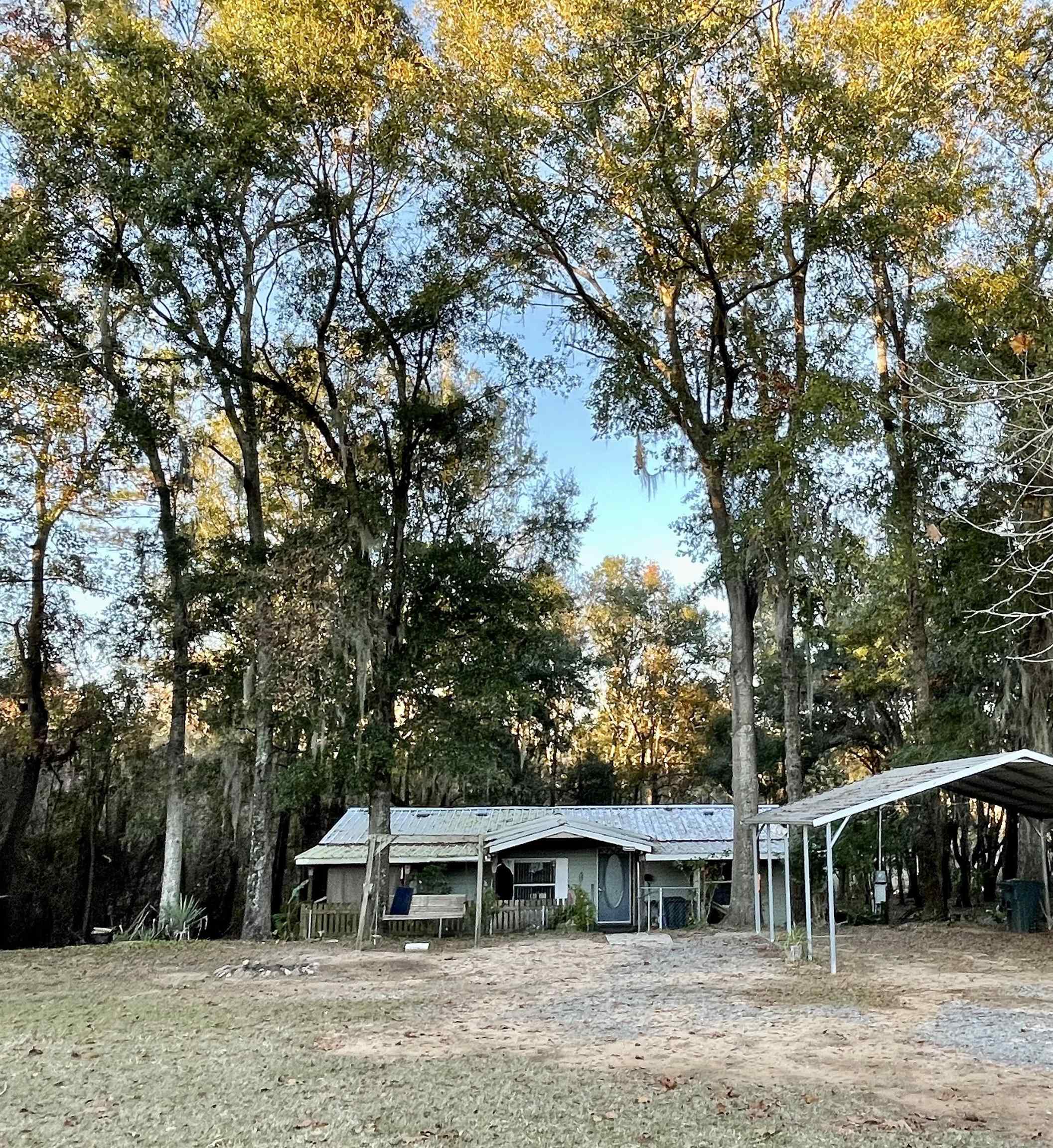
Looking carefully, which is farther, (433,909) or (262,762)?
(262,762)

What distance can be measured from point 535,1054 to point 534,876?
15.6 metres

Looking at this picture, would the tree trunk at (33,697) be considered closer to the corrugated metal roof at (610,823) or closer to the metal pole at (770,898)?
the corrugated metal roof at (610,823)

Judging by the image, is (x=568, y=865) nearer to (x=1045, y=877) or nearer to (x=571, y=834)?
(x=571, y=834)

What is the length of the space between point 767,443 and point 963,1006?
8481 mm

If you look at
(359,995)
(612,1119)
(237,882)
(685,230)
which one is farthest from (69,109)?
(237,882)

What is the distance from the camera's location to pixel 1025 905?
46.8ft

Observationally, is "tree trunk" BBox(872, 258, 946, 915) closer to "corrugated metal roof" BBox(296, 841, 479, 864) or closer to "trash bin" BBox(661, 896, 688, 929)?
"trash bin" BBox(661, 896, 688, 929)

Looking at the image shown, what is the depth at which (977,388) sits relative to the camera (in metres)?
12.7

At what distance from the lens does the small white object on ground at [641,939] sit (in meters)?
13.5

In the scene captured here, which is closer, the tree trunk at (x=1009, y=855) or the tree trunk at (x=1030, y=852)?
→ the tree trunk at (x=1030, y=852)

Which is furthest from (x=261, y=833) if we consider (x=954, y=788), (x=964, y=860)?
(x=964, y=860)

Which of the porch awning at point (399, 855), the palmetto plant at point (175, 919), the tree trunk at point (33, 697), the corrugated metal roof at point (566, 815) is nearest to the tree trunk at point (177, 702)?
the palmetto plant at point (175, 919)

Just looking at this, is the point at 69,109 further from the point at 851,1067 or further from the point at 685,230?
the point at 851,1067

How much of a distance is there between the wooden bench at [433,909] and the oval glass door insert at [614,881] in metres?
6.95
